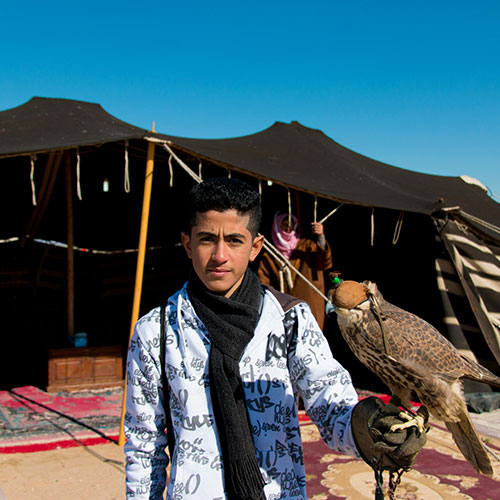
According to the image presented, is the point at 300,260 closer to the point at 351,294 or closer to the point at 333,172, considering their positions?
the point at 333,172

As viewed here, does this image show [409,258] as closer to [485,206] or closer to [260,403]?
[485,206]

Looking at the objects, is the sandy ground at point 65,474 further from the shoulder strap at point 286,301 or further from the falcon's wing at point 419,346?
the falcon's wing at point 419,346

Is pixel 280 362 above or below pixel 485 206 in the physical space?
below

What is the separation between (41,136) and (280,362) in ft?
12.0

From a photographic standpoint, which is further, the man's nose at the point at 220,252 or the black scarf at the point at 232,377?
the man's nose at the point at 220,252

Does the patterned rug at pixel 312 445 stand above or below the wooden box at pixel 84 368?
below

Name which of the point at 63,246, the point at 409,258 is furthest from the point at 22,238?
the point at 409,258

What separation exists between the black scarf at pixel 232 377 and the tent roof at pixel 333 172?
2.93 meters

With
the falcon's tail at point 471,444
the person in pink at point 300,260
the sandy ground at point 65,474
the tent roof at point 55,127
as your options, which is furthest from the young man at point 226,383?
the person in pink at point 300,260

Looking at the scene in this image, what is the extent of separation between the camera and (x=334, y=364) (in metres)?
1.30

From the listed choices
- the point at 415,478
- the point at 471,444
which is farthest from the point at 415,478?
the point at 471,444

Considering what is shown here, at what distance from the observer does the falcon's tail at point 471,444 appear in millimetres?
1367

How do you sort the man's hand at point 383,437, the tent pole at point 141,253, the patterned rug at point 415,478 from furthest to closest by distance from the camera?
the tent pole at point 141,253, the patterned rug at point 415,478, the man's hand at point 383,437

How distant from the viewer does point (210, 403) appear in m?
1.24
